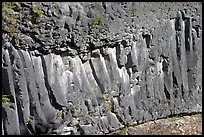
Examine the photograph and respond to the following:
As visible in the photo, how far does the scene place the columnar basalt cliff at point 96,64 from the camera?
4285 millimetres

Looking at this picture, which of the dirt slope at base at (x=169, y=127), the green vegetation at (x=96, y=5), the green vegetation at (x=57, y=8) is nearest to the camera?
the green vegetation at (x=57, y=8)

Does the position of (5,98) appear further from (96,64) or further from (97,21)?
(97,21)

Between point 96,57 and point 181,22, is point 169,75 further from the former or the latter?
point 96,57

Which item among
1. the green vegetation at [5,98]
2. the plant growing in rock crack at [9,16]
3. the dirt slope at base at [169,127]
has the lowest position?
the dirt slope at base at [169,127]

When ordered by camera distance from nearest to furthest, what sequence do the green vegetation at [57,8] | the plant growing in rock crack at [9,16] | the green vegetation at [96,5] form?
the plant growing in rock crack at [9,16]
the green vegetation at [57,8]
the green vegetation at [96,5]

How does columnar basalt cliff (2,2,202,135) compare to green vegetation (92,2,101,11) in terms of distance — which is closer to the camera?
columnar basalt cliff (2,2,202,135)

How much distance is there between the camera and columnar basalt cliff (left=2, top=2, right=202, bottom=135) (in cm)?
429

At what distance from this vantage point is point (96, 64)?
4750mm

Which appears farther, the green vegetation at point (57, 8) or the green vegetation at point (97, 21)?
the green vegetation at point (97, 21)

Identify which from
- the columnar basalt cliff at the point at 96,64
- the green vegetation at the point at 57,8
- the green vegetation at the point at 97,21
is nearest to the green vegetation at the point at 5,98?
the columnar basalt cliff at the point at 96,64

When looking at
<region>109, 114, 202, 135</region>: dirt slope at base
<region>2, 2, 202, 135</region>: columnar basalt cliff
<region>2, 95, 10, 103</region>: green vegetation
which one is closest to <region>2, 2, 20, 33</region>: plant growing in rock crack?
<region>2, 2, 202, 135</region>: columnar basalt cliff

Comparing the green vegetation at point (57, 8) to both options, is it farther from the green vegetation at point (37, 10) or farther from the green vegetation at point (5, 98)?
the green vegetation at point (5, 98)

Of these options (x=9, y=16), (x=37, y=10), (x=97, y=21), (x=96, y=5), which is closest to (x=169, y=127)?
(x=97, y=21)

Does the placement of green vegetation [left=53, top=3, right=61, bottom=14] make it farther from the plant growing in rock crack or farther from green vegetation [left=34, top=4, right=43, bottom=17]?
the plant growing in rock crack
